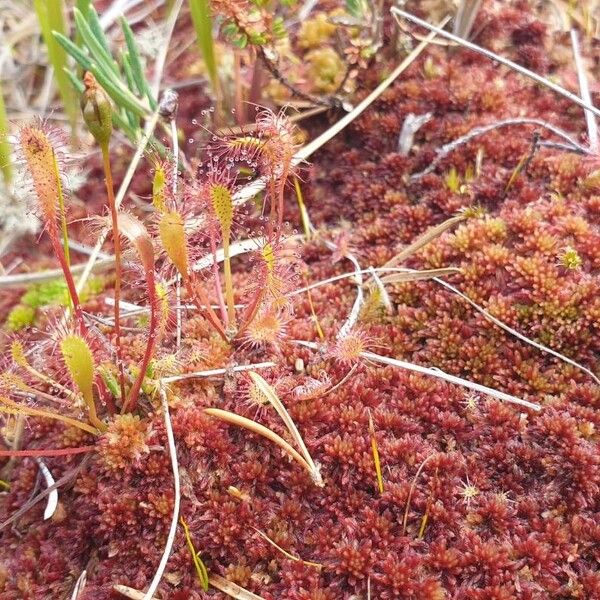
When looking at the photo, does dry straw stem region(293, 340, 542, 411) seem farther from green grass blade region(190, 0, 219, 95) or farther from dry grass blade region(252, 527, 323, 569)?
green grass blade region(190, 0, 219, 95)

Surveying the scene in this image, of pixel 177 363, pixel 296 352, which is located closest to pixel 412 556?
pixel 296 352

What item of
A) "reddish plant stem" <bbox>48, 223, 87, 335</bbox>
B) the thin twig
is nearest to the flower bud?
"reddish plant stem" <bbox>48, 223, 87, 335</bbox>

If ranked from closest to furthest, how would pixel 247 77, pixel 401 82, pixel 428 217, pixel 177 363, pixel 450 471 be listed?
pixel 450 471
pixel 177 363
pixel 428 217
pixel 401 82
pixel 247 77

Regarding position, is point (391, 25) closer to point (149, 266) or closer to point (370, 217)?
point (370, 217)

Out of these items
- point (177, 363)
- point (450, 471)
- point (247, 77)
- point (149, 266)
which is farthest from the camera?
→ point (247, 77)

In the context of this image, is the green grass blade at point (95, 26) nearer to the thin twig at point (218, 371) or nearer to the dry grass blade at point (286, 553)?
the thin twig at point (218, 371)

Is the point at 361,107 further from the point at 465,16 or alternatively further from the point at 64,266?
the point at 64,266

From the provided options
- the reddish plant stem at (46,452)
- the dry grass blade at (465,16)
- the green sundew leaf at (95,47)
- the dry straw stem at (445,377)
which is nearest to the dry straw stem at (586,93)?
the dry grass blade at (465,16)
